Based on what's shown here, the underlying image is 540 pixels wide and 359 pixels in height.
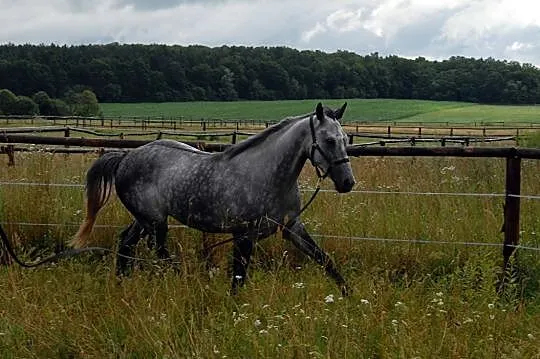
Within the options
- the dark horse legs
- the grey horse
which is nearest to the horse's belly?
the grey horse

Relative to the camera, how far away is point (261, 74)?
11381 centimetres

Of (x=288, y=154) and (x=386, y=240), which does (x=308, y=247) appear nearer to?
(x=288, y=154)

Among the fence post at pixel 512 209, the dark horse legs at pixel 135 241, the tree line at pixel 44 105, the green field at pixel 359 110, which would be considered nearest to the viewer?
the dark horse legs at pixel 135 241

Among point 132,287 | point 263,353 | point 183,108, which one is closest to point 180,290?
point 132,287

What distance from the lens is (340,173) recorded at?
217 inches

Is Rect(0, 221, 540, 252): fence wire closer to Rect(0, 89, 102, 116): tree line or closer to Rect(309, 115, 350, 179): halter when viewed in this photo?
Rect(309, 115, 350, 179): halter

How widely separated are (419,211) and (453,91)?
11137cm

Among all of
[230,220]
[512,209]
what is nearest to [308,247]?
[230,220]

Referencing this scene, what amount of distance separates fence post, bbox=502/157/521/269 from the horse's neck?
6.82 feet

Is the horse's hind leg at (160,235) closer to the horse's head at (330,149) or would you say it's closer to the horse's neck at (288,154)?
the horse's neck at (288,154)

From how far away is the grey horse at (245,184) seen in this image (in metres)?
5.66

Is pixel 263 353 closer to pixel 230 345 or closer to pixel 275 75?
pixel 230 345

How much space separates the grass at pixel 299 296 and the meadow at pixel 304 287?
0.01 m

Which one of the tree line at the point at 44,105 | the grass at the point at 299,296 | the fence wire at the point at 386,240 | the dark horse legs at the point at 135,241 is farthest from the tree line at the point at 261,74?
the dark horse legs at the point at 135,241
